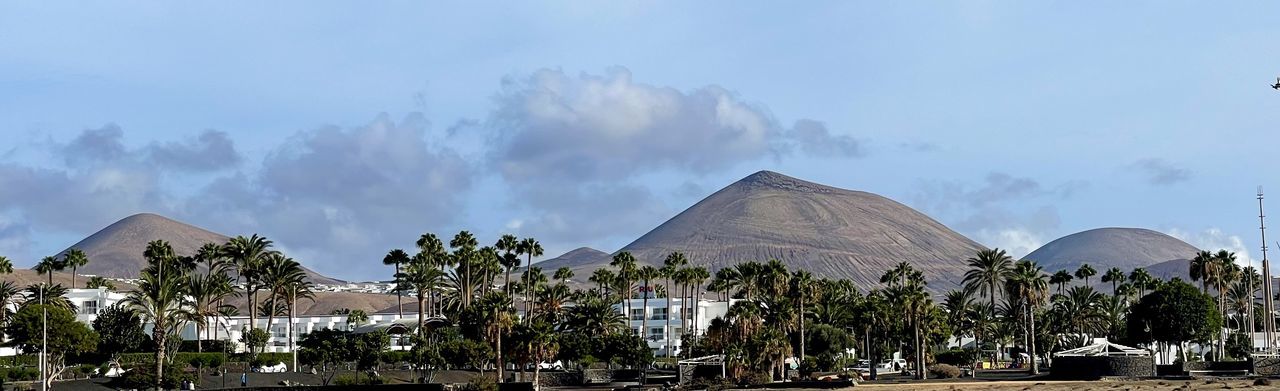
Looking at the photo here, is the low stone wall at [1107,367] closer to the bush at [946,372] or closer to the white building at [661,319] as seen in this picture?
the bush at [946,372]

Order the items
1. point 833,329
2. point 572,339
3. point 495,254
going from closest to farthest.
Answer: point 572,339 → point 833,329 → point 495,254

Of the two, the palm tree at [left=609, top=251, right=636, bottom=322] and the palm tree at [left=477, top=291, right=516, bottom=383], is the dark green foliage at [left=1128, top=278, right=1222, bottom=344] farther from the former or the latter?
the palm tree at [left=477, top=291, right=516, bottom=383]

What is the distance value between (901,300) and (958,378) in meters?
9.01

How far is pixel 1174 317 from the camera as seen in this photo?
12238cm

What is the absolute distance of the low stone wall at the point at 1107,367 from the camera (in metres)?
93.1

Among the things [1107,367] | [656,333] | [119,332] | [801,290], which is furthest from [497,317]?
[656,333]

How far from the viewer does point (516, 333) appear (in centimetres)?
9612

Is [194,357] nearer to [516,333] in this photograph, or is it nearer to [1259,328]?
[516,333]

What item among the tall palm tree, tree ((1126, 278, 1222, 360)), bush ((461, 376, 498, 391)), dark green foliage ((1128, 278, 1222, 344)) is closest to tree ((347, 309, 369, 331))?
the tall palm tree

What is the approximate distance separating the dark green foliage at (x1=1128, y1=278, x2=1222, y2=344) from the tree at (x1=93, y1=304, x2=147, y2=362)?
88.0m

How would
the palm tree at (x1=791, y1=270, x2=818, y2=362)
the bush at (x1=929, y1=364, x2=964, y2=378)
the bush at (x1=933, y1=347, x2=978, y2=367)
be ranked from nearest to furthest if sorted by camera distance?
the bush at (x1=929, y1=364, x2=964, y2=378)
the bush at (x1=933, y1=347, x2=978, y2=367)
the palm tree at (x1=791, y1=270, x2=818, y2=362)

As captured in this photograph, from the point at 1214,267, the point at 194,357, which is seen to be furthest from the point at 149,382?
the point at 1214,267

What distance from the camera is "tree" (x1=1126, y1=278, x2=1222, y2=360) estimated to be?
12244 cm

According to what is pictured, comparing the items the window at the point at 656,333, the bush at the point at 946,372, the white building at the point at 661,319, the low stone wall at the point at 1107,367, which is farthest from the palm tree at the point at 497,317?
the window at the point at 656,333
